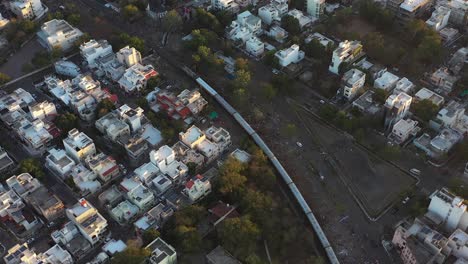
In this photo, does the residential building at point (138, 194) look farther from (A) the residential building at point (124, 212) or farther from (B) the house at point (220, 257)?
(B) the house at point (220, 257)

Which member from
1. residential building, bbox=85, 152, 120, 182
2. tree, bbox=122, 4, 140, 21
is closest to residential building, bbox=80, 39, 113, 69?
tree, bbox=122, 4, 140, 21

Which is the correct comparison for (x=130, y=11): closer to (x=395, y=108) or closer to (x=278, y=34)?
(x=278, y=34)

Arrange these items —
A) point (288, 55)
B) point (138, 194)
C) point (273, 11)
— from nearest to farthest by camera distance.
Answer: point (138, 194) < point (288, 55) < point (273, 11)

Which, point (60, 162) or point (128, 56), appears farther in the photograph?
point (128, 56)

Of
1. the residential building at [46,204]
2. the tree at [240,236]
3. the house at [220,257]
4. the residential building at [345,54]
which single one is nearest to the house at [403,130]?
the residential building at [345,54]

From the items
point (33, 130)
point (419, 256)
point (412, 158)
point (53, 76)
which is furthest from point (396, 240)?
point (53, 76)

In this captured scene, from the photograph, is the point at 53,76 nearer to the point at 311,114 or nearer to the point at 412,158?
the point at 311,114

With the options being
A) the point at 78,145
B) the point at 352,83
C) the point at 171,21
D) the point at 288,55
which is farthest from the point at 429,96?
the point at 78,145
